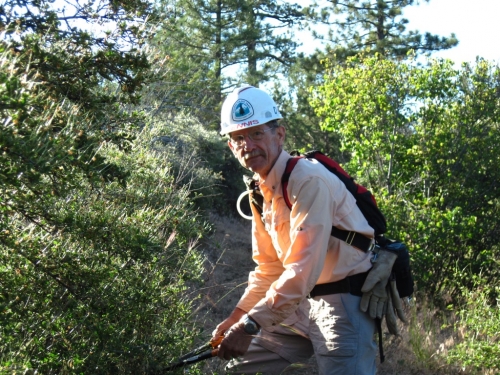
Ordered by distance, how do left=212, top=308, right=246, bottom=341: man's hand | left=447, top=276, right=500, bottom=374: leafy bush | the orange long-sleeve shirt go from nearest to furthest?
the orange long-sleeve shirt, left=212, top=308, right=246, bottom=341: man's hand, left=447, top=276, right=500, bottom=374: leafy bush

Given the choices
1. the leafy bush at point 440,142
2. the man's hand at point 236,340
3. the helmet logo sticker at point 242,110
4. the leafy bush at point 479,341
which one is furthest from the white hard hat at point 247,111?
the leafy bush at point 440,142

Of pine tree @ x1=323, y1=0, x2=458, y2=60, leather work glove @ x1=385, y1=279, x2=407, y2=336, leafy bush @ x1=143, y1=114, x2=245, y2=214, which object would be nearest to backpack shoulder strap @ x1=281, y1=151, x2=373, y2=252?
leather work glove @ x1=385, y1=279, x2=407, y2=336

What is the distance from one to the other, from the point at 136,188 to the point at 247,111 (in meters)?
2.53

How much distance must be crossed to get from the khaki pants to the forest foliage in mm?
548

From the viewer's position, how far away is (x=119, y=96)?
4426mm

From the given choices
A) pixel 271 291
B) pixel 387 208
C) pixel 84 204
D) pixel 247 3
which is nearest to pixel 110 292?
pixel 84 204

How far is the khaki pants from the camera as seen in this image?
11.9ft

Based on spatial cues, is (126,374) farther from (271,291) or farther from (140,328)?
(271,291)

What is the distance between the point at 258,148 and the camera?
Answer: 3.76 meters

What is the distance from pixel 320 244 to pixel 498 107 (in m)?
6.70

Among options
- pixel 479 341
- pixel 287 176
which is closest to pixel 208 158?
pixel 479 341

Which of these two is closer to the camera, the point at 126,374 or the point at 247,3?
the point at 126,374

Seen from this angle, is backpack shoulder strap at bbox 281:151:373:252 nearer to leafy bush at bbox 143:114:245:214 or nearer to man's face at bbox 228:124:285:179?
man's face at bbox 228:124:285:179

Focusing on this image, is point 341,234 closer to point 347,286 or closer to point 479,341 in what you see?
point 347,286
